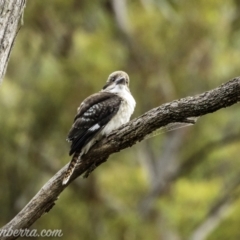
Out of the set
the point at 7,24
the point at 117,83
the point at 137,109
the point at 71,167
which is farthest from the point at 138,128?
the point at 137,109

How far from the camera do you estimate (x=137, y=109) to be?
10.5 m

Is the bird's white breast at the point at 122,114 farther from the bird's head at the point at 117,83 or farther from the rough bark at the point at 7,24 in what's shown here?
the rough bark at the point at 7,24

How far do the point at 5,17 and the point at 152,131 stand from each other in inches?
39.6

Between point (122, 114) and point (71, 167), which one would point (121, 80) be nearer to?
point (122, 114)

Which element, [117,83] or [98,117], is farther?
[117,83]

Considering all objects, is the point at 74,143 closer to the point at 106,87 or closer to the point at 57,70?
the point at 106,87

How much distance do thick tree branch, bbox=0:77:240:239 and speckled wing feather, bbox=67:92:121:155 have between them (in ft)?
0.73

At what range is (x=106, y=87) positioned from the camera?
537 cm

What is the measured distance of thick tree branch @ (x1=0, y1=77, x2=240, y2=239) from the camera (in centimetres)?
355

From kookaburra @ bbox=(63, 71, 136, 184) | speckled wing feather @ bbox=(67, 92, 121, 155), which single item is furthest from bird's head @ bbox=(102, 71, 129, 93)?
speckled wing feather @ bbox=(67, 92, 121, 155)

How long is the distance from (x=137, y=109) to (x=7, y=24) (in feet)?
23.1

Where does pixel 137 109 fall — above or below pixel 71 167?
above

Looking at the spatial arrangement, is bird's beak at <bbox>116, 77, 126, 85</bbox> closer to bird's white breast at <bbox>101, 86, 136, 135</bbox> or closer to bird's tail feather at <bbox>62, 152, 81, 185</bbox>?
bird's white breast at <bbox>101, 86, 136, 135</bbox>

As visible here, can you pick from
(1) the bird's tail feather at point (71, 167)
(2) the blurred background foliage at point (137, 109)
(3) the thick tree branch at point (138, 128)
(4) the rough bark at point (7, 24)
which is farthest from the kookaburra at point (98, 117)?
(2) the blurred background foliage at point (137, 109)
